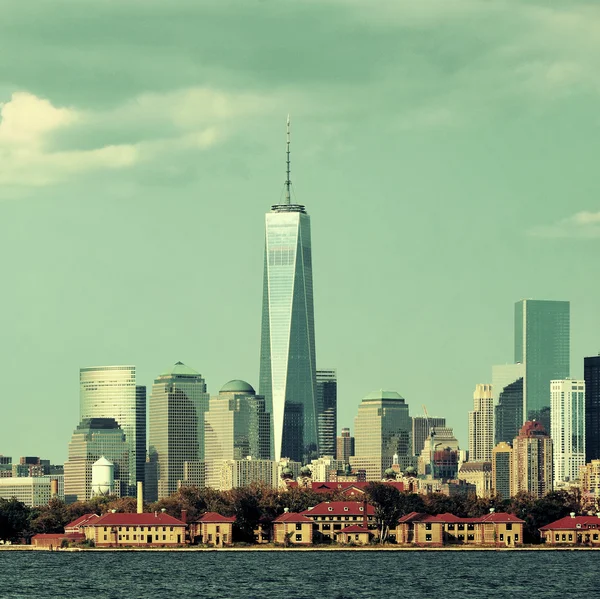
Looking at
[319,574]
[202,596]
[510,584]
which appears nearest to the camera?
[202,596]

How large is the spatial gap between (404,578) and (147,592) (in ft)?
102

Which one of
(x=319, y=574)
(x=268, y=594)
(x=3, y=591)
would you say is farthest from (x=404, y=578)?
(x=3, y=591)

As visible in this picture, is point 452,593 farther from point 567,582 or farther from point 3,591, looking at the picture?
point 3,591

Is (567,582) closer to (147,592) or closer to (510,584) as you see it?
(510,584)

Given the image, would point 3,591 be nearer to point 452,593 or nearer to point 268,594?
point 268,594

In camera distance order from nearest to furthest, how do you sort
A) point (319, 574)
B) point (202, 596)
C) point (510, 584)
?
1. point (202, 596)
2. point (510, 584)
3. point (319, 574)

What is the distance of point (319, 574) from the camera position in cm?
18775

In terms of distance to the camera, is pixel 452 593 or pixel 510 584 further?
pixel 510 584

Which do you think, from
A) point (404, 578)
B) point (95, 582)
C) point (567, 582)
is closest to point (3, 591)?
point (95, 582)

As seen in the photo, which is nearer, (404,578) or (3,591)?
(3,591)

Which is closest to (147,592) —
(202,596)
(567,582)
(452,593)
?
(202,596)

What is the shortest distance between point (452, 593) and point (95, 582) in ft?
121

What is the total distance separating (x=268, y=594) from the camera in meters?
162

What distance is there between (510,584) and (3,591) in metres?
48.2
